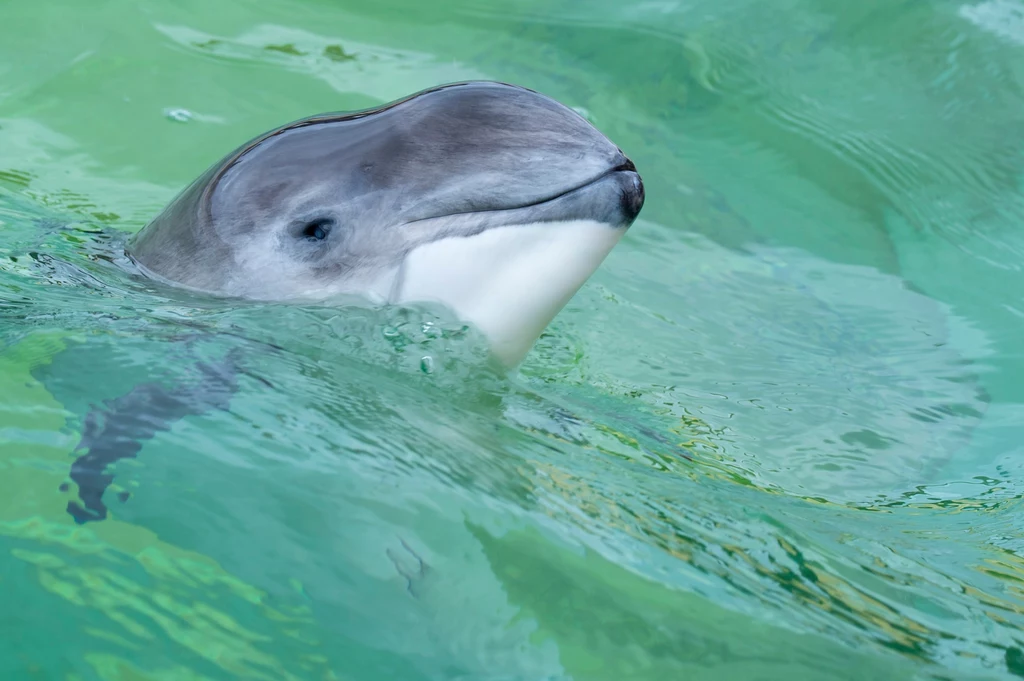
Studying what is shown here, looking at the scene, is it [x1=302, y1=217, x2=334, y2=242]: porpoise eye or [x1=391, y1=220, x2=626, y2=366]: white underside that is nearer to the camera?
[x1=391, y1=220, x2=626, y2=366]: white underside

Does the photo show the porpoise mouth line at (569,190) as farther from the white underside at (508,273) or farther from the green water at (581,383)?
the green water at (581,383)

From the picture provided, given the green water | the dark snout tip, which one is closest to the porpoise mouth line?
the dark snout tip

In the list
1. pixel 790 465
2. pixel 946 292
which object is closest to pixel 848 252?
pixel 946 292

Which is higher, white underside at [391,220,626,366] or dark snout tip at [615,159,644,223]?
dark snout tip at [615,159,644,223]

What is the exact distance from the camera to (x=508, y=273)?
129 inches

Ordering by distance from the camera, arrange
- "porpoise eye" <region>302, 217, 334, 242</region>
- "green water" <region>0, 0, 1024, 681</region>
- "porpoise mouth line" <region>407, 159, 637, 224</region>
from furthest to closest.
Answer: "porpoise eye" <region>302, 217, 334, 242</region> → "porpoise mouth line" <region>407, 159, 637, 224</region> → "green water" <region>0, 0, 1024, 681</region>

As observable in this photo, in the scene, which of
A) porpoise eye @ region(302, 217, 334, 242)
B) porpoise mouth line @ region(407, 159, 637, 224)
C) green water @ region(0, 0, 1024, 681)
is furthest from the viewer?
porpoise eye @ region(302, 217, 334, 242)

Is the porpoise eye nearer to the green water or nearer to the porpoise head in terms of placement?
the porpoise head

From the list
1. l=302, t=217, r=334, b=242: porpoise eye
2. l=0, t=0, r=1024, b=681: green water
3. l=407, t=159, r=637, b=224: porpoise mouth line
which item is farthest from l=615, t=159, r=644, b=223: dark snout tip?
l=302, t=217, r=334, b=242: porpoise eye

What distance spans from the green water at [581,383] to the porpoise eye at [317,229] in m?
0.26

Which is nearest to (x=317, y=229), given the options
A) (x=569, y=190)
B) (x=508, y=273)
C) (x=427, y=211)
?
(x=427, y=211)

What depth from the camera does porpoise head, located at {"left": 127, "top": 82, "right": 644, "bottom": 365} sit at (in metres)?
3.20

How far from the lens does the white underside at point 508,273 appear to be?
321 centimetres

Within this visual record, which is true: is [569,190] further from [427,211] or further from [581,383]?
[581,383]
